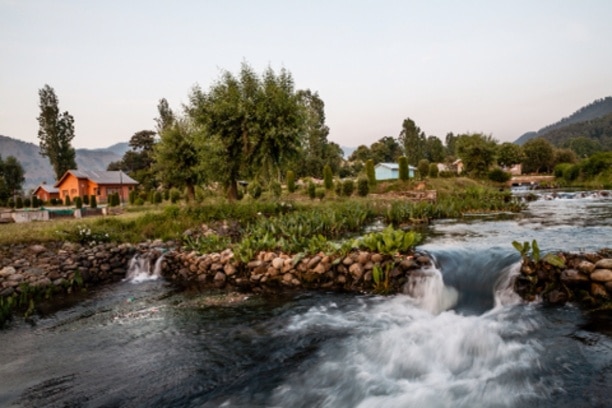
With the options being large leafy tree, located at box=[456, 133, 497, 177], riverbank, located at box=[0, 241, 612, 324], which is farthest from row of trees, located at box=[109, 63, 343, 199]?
large leafy tree, located at box=[456, 133, 497, 177]

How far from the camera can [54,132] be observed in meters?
59.6

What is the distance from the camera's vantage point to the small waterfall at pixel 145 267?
46.1 ft

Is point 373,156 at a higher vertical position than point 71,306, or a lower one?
higher

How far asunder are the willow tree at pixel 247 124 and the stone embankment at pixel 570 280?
53.2 feet

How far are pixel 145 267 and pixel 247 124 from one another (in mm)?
11348

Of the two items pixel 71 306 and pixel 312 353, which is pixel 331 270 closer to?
pixel 312 353

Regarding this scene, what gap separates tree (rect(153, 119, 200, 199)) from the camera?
25781 millimetres

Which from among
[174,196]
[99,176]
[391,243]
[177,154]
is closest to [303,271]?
[391,243]

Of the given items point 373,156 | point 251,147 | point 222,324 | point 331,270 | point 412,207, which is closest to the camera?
point 222,324

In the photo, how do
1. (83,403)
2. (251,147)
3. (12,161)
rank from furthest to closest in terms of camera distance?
(12,161) < (251,147) < (83,403)

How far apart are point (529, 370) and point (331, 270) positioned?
18.9ft

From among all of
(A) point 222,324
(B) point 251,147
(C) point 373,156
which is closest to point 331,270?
(A) point 222,324

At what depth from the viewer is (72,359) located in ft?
24.0

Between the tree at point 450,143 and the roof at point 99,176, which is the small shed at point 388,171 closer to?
the roof at point 99,176
